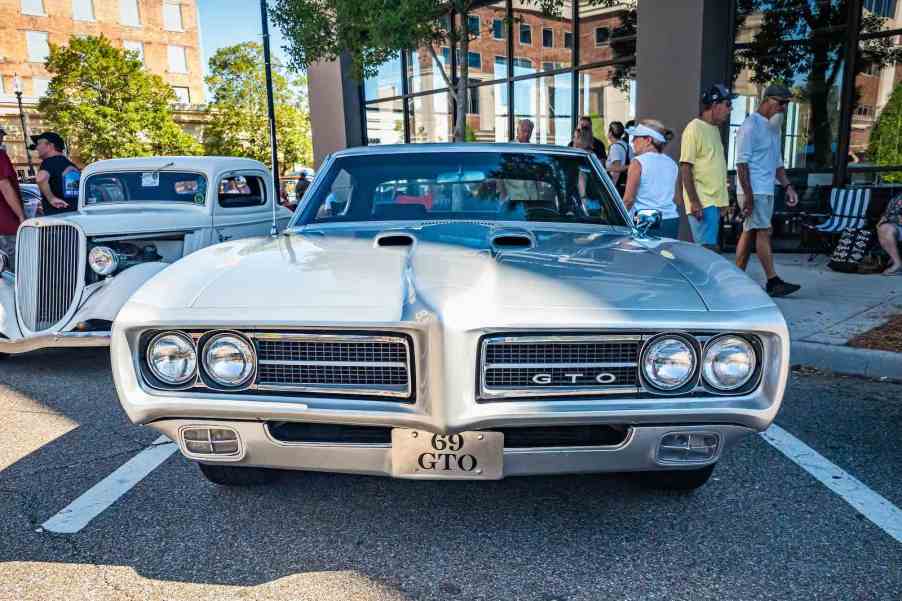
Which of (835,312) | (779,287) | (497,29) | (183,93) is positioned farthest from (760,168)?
(183,93)

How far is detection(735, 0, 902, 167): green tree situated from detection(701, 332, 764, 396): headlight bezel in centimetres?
845

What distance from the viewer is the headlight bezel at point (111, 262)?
16.2ft

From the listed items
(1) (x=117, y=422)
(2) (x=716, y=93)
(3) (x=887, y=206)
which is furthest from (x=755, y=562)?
(3) (x=887, y=206)

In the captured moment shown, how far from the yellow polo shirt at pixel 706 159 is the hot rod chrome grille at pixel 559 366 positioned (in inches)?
154

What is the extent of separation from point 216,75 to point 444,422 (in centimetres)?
4907

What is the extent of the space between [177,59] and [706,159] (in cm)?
5486

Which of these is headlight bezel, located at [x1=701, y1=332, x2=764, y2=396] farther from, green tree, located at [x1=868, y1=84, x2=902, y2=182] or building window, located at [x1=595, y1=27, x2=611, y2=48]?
building window, located at [x1=595, y1=27, x2=611, y2=48]

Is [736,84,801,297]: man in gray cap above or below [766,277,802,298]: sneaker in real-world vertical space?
above

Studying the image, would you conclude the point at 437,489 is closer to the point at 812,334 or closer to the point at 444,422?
the point at 444,422

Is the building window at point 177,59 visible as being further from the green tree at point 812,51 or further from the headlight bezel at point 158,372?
the headlight bezel at point 158,372

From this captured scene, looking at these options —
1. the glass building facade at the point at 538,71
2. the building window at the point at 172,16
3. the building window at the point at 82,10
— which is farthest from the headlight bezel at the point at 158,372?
the building window at the point at 172,16

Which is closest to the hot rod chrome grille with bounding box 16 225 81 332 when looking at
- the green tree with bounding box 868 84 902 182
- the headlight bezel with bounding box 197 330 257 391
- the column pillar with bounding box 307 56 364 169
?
the headlight bezel with bounding box 197 330 257 391

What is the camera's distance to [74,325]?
4832 mm

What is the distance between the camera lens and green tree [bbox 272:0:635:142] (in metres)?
10.3
